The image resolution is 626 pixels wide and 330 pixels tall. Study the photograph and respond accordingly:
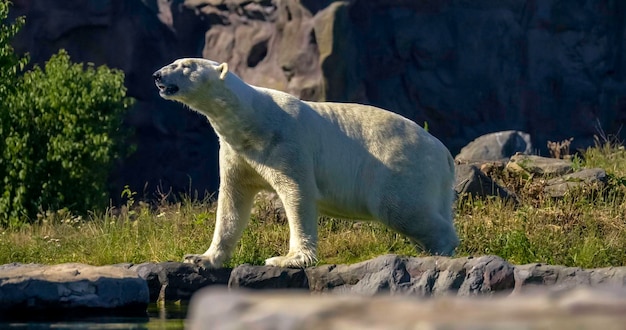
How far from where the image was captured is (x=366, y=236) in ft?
33.8

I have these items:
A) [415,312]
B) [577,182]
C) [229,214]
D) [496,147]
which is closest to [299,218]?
[229,214]

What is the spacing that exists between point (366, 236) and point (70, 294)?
3481mm

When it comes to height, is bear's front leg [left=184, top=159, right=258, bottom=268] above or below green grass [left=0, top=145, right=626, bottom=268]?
above

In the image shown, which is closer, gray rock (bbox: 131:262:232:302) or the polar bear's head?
gray rock (bbox: 131:262:232:302)

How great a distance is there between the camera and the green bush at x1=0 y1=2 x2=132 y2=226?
17.2 m

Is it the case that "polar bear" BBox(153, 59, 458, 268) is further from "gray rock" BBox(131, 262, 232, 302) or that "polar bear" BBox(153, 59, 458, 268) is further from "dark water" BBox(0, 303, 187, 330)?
"dark water" BBox(0, 303, 187, 330)

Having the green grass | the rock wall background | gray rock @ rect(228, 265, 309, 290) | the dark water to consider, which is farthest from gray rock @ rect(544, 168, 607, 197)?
the rock wall background

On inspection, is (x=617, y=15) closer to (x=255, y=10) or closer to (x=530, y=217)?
(x=255, y=10)

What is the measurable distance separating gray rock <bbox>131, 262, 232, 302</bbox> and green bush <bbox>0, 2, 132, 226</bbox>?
8472mm

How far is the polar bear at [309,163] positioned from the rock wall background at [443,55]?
14671mm

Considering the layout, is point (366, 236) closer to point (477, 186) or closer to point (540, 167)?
point (477, 186)

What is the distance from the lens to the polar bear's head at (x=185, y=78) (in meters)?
8.88

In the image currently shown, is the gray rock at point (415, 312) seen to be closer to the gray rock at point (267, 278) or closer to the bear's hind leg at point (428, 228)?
the gray rock at point (267, 278)

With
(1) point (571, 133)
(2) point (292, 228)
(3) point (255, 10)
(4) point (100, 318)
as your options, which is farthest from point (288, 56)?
(4) point (100, 318)
